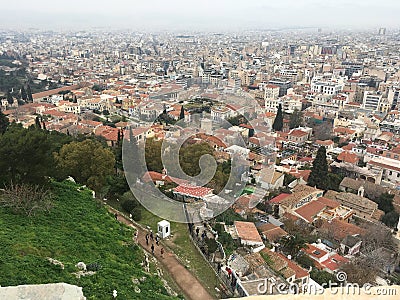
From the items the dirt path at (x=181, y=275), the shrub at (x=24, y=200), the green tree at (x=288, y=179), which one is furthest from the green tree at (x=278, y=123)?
the shrub at (x=24, y=200)

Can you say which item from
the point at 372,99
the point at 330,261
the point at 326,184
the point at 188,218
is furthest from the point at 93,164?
the point at 372,99

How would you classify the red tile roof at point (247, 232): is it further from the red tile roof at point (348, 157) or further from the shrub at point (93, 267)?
the red tile roof at point (348, 157)

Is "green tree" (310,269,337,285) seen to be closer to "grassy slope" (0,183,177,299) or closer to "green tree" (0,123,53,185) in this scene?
"grassy slope" (0,183,177,299)

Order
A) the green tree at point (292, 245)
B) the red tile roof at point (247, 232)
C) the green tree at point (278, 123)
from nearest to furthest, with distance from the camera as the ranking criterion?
the red tile roof at point (247, 232) → the green tree at point (292, 245) → the green tree at point (278, 123)

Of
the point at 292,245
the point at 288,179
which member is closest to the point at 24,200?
the point at 292,245

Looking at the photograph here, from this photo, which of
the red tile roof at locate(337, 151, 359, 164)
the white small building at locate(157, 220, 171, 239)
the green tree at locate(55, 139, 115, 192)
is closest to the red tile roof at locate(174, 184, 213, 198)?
the white small building at locate(157, 220, 171, 239)
